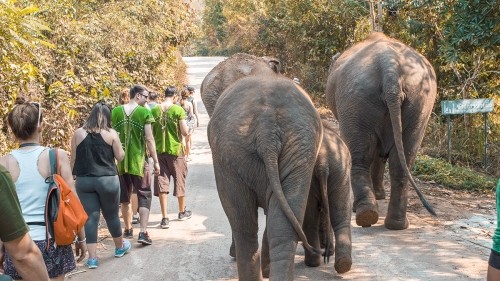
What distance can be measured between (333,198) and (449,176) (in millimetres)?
5451

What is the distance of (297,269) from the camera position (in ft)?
21.3

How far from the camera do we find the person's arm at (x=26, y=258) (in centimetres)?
324

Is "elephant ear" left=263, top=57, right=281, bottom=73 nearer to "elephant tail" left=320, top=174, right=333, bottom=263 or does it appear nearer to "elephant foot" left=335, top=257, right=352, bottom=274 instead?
"elephant tail" left=320, top=174, right=333, bottom=263

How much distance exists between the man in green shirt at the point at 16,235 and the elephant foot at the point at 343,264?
310 centimetres

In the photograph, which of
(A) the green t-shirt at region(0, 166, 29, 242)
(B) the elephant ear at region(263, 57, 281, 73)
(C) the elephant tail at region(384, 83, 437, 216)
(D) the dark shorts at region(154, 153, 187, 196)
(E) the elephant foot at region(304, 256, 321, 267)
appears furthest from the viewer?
(D) the dark shorts at region(154, 153, 187, 196)

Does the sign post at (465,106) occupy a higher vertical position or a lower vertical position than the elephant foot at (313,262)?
higher

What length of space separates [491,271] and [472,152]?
983 centimetres

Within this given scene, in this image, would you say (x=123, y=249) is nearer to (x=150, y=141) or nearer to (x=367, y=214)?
(x=150, y=141)

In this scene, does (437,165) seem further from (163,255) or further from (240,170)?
(240,170)

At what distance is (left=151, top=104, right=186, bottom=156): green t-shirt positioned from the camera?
8805 mm

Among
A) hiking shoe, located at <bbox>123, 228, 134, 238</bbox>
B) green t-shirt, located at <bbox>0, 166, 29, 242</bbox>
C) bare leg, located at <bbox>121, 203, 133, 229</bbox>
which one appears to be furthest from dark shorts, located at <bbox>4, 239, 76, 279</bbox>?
hiking shoe, located at <bbox>123, 228, 134, 238</bbox>

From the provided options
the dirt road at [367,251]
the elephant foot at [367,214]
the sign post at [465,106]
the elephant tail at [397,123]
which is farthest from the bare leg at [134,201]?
the sign post at [465,106]

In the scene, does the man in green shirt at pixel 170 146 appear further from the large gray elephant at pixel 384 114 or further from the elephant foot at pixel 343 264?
the elephant foot at pixel 343 264

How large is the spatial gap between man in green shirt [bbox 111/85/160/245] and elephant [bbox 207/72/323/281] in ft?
9.24
